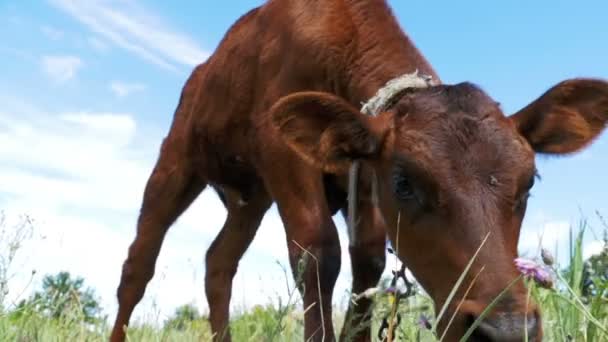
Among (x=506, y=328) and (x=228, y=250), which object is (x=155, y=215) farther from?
(x=506, y=328)

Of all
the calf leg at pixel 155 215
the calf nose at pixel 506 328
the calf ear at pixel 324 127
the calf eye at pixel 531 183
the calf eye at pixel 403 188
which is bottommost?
the calf nose at pixel 506 328

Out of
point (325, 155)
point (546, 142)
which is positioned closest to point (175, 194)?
point (325, 155)

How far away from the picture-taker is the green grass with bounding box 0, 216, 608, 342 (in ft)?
10.1

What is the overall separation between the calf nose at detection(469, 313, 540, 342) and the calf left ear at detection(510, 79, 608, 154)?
4.86 feet

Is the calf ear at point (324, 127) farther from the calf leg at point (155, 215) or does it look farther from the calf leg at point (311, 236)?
the calf leg at point (155, 215)

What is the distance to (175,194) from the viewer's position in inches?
274

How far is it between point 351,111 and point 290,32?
160cm

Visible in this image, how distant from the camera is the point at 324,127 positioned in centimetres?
443

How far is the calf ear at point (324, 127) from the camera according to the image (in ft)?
14.2

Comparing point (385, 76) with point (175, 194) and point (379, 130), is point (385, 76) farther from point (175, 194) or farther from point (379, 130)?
point (175, 194)

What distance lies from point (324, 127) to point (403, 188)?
22.6 inches

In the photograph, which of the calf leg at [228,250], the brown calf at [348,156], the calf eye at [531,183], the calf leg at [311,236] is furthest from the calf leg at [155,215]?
the calf eye at [531,183]

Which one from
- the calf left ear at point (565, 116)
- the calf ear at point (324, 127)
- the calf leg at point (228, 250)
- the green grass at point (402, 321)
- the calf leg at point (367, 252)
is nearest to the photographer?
the green grass at point (402, 321)

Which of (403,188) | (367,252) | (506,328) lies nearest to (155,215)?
(367,252)
